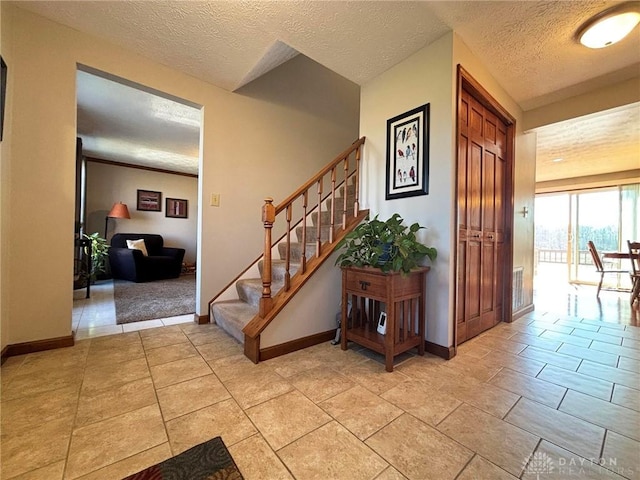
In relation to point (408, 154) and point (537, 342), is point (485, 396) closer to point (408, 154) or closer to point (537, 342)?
point (537, 342)

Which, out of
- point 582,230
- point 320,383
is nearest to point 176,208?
point 320,383

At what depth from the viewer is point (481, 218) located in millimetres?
2379

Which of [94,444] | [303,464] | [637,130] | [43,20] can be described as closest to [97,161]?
[43,20]

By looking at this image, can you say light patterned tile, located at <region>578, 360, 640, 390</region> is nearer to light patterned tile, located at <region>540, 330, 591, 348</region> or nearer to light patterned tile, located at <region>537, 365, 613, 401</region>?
light patterned tile, located at <region>537, 365, 613, 401</region>

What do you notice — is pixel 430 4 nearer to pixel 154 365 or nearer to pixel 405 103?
pixel 405 103

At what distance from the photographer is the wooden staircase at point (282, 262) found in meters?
1.82

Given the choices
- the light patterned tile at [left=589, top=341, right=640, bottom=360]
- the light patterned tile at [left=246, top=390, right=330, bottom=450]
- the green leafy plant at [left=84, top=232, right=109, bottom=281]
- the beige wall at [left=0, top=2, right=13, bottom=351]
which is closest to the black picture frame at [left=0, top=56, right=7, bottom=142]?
the beige wall at [left=0, top=2, right=13, bottom=351]

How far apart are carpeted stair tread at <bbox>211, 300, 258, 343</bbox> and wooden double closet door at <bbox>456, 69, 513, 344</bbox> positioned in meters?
1.71

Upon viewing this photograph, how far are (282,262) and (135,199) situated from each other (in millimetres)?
4832

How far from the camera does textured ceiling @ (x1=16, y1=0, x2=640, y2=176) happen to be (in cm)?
169

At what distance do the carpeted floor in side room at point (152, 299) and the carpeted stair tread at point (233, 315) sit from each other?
2.02ft

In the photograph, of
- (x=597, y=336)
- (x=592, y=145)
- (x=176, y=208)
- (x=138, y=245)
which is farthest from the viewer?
(x=176, y=208)

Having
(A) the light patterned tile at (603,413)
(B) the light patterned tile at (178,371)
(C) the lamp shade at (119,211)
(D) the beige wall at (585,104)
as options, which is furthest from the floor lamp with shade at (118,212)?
(D) the beige wall at (585,104)

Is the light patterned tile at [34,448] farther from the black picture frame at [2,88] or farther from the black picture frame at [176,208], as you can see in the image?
the black picture frame at [176,208]
